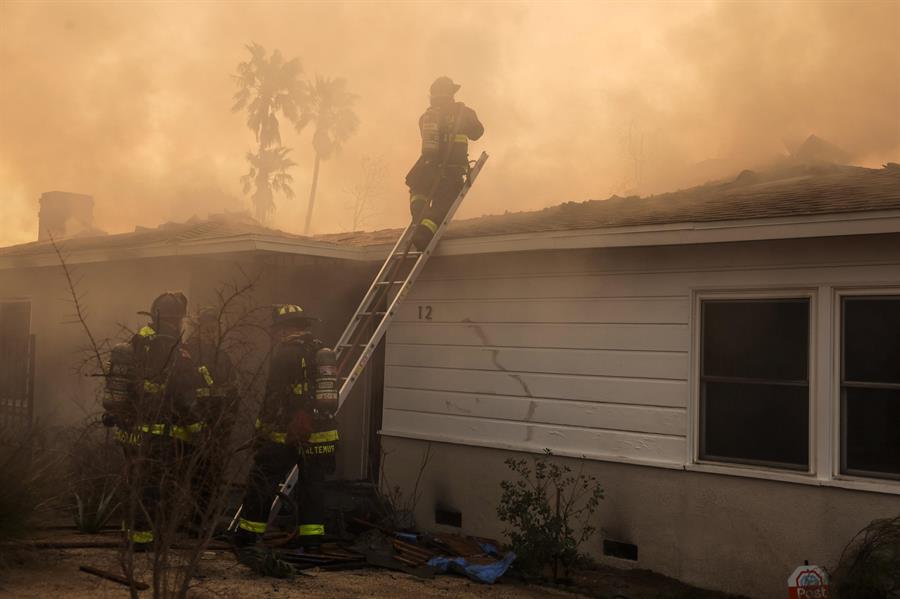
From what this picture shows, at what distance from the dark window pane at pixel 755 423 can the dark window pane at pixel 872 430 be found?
285mm

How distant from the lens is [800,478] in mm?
6473

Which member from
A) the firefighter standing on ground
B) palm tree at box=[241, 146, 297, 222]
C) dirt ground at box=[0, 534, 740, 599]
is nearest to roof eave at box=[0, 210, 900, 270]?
the firefighter standing on ground

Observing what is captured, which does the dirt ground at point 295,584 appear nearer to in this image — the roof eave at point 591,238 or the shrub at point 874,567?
the shrub at point 874,567

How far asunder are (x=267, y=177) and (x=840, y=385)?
33294 millimetres

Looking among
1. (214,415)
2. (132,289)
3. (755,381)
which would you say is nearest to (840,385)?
(755,381)

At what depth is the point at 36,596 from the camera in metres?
5.36

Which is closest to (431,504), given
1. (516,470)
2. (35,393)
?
(516,470)

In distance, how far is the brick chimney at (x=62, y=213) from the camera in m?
20.1

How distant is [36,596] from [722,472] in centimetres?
464

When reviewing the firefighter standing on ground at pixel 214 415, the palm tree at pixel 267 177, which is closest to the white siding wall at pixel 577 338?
the firefighter standing on ground at pixel 214 415

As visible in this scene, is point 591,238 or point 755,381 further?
point 591,238

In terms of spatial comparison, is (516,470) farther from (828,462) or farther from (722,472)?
(828,462)

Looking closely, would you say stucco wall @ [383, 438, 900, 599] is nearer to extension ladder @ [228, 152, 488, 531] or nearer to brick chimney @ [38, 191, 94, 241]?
extension ladder @ [228, 152, 488, 531]

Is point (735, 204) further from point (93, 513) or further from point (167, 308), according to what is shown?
point (93, 513)
